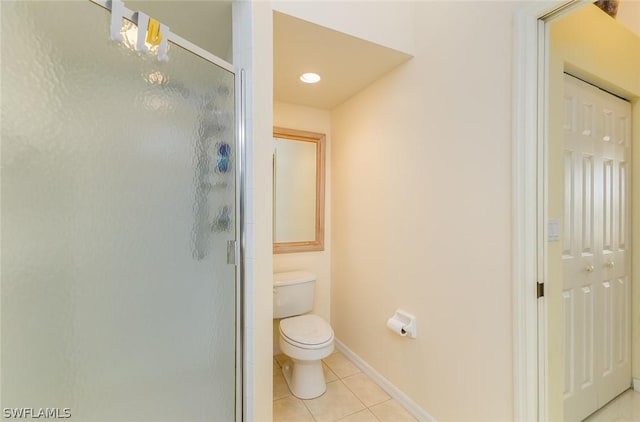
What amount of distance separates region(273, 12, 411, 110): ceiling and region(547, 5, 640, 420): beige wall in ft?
2.44

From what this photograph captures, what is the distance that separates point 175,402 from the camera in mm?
1092

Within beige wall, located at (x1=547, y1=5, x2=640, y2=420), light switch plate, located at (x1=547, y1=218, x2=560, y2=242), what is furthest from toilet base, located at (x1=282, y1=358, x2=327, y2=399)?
light switch plate, located at (x1=547, y1=218, x2=560, y2=242)

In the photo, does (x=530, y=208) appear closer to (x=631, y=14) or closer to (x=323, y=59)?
(x=323, y=59)

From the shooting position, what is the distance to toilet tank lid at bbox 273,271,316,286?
2045 millimetres

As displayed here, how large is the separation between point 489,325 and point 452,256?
1.12ft

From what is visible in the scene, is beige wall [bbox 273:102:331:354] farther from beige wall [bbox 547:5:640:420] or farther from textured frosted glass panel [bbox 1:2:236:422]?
beige wall [bbox 547:5:640:420]

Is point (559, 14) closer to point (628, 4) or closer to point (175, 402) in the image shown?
point (628, 4)

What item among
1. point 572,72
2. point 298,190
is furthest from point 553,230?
point 298,190

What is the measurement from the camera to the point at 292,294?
2.07m

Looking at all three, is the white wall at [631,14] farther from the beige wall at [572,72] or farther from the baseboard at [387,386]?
the baseboard at [387,386]

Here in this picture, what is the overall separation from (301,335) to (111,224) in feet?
4.18

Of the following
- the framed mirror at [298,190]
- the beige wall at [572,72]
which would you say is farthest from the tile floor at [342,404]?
the framed mirror at [298,190]

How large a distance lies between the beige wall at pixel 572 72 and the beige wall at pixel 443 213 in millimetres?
220

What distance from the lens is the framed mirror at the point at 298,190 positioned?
228cm
